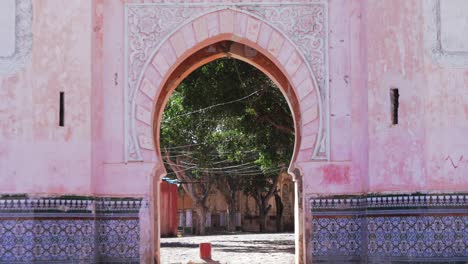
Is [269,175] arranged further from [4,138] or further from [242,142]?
[4,138]

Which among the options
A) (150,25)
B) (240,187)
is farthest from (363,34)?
(240,187)

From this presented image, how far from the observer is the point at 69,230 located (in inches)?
323

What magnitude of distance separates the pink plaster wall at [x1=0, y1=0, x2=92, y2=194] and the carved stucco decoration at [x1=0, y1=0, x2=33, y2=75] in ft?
0.21

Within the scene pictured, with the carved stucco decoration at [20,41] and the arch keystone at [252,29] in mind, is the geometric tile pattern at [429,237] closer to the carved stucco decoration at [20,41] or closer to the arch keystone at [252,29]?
the arch keystone at [252,29]

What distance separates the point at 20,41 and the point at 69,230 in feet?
6.86

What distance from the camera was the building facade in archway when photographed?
8.17 metres

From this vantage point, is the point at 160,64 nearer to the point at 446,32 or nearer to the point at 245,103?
the point at 446,32

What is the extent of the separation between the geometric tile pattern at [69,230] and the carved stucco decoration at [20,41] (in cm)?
142

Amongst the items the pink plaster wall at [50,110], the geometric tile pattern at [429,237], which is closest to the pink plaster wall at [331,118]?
the pink plaster wall at [50,110]

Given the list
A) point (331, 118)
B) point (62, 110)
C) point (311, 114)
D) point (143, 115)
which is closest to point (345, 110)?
point (331, 118)

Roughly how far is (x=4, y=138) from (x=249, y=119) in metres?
8.07

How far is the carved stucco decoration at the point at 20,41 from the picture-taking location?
8422 mm

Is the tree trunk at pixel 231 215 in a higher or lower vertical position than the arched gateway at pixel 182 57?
lower

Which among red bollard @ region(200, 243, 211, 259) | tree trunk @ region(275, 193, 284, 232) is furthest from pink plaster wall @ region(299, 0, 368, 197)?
tree trunk @ region(275, 193, 284, 232)
